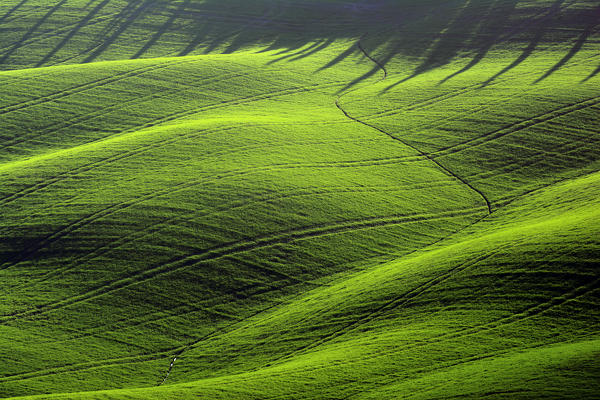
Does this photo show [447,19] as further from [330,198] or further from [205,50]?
[330,198]

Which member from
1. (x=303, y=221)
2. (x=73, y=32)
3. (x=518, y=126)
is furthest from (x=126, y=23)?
(x=518, y=126)

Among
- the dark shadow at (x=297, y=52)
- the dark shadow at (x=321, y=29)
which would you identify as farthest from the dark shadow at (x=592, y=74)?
the dark shadow at (x=297, y=52)

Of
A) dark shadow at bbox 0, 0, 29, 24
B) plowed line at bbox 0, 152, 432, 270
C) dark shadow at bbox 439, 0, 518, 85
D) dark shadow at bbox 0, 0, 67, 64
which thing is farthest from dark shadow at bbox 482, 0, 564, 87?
dark shadow at bbox 0, 0, 29, 24

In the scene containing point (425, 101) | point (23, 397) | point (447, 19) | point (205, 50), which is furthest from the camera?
point (447, 19)

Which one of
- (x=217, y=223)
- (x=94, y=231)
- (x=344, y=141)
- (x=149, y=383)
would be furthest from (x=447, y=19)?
(x=149, y=383)

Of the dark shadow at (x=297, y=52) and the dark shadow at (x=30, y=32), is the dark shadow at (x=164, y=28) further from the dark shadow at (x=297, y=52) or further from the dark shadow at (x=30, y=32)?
the dark shadow at (x=297, y=52)

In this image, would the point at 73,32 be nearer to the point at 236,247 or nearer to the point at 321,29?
the point at 321,29
